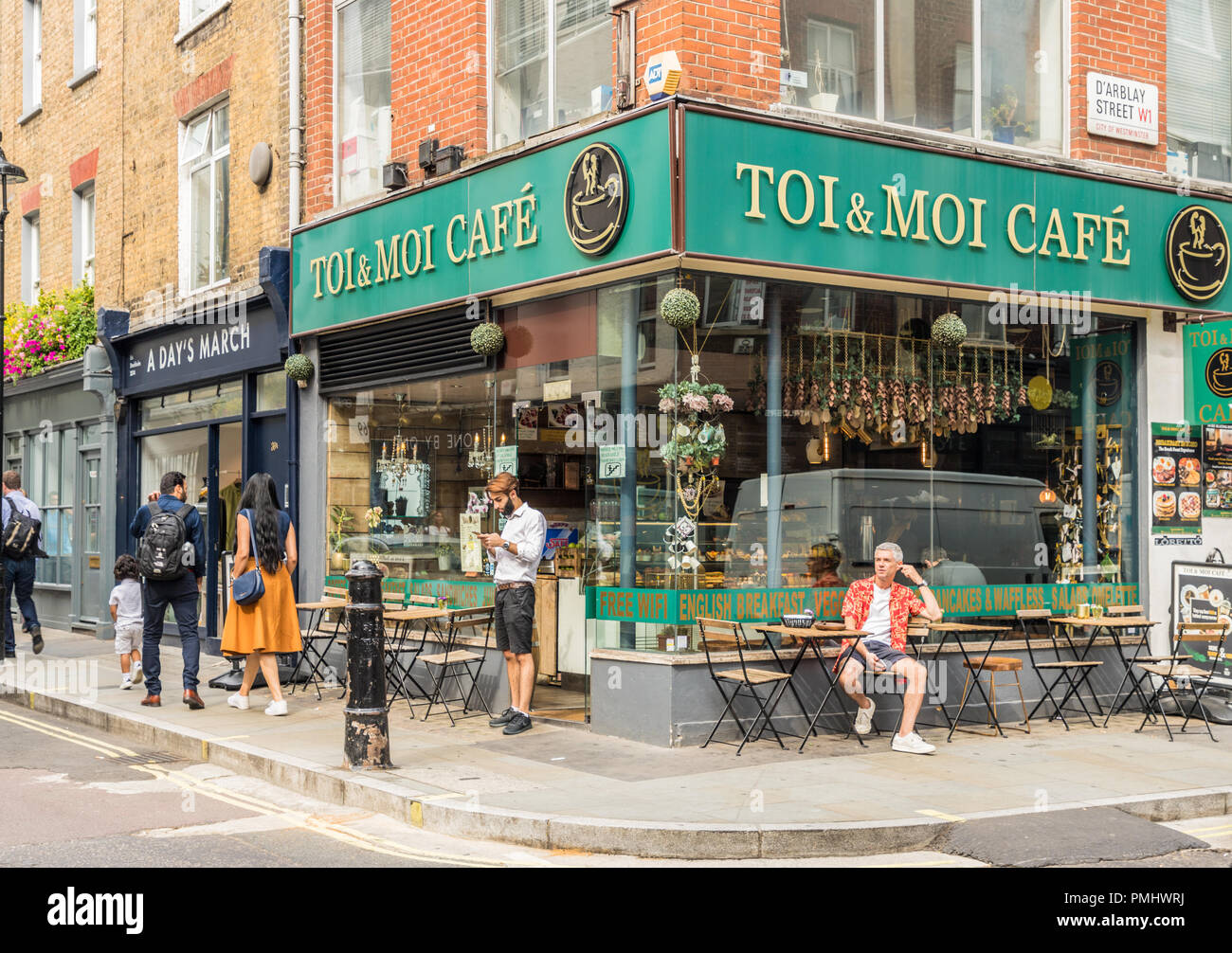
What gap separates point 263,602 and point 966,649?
5746mm

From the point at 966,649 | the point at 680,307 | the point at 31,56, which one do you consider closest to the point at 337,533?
the point at 680,307

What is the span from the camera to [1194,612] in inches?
459

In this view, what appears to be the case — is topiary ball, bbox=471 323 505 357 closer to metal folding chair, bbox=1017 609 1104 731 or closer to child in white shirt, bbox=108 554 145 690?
child in white shirt, bbox=108 554 145 690

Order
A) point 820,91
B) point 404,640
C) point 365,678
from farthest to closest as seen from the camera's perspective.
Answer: point 404,640 < point 820,91 < point 365,678

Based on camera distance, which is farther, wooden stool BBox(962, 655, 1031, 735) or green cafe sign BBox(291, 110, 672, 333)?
wooden stool BBox(962, 655, 1031, 735)

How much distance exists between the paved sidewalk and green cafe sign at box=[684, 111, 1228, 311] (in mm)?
3567

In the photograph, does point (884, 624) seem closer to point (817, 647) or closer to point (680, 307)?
point (817, 647)

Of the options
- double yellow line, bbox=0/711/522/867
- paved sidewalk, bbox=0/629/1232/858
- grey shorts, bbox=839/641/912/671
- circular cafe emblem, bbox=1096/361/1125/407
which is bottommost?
double yellow line, bbox=0/711/522/867

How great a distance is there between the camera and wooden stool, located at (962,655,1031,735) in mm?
10188

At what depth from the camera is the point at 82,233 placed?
19.7m

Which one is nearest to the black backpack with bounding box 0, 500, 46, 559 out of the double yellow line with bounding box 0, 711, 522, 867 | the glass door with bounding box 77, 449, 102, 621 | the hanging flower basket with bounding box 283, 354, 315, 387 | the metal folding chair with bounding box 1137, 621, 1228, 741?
the glass door with bounding box 77, 449, 102, 621

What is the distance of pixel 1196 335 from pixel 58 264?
1597cm

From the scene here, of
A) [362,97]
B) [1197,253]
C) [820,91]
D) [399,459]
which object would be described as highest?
[362,97]
